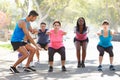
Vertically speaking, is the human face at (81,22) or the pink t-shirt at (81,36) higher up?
the human face at (81,22)

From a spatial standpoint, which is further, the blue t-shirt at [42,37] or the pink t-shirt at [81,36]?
the blue t-shirt at [42,37]

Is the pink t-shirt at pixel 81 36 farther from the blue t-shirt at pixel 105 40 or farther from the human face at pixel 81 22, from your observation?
the blue t-shirt at pixel 105 40

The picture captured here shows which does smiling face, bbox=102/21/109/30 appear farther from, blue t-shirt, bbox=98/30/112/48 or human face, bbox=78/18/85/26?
human face, bbox=78/18/85/26

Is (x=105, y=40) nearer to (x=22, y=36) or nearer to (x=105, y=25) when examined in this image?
(x=105, y=25)

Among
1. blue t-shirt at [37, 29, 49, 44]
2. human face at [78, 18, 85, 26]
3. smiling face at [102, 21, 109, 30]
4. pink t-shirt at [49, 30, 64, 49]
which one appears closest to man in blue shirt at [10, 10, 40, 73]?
pink t-shirt at [49, 30, 64, 49]

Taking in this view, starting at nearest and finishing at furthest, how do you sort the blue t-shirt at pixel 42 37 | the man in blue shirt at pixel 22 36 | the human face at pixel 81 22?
the man in blue shirt at pixel 22 36 < the human face at pixel 81 22 < the blue t-shirt at pixel 42 37

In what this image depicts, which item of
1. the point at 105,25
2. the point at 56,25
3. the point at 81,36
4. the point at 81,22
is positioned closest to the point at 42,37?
the point at 81,36

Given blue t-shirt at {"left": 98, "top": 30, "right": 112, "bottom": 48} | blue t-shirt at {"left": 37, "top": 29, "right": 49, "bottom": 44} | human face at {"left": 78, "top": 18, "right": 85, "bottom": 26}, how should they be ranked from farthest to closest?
blue t-shirt at {"left": 37, "top": 29, "right": 49, "bottom": 44} → human face at {"left": 78, "top": 18, "right": 85, "bottom": 26} → blue t-shirt at {"left": 98, "top": 30, "right": 112, "bottom": 48}

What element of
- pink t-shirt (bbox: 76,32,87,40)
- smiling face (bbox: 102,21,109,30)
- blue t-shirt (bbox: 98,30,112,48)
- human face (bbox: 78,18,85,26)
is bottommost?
blue t-shirt (bbox: 98,30,112,48)

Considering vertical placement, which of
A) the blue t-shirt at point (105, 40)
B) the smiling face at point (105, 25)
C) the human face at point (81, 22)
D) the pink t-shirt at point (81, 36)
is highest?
the human face at point (81, 22)

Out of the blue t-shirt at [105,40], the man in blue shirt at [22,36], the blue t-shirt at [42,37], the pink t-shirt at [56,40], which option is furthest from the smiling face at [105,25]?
the blue t-shirt at [42,37]

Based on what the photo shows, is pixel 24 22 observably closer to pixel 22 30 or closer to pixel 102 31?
pixel 22 30

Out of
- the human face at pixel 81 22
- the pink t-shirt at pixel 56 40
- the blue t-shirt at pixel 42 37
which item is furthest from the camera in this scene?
the blue t-shirt at pixel 42 37

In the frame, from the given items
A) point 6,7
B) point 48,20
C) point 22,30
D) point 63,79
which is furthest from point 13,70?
point 6,7
